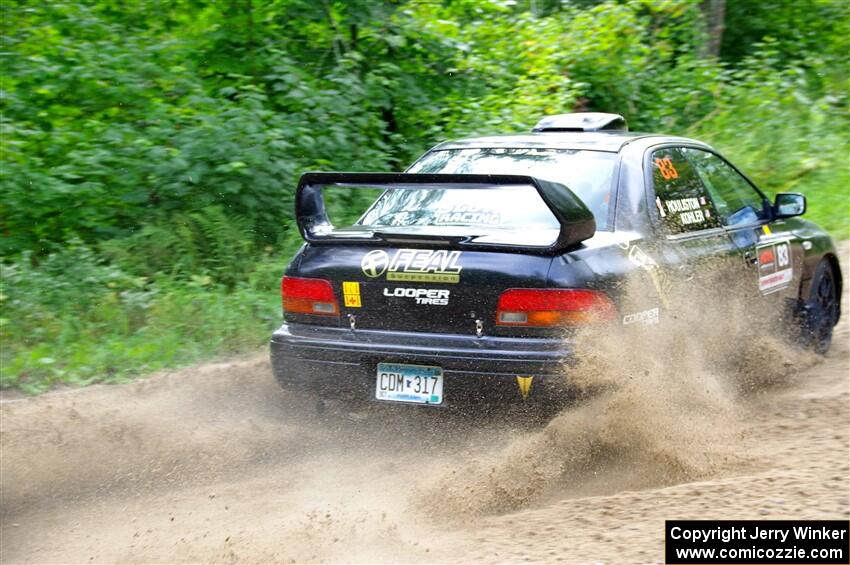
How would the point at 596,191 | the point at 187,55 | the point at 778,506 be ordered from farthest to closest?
1. the point at 187,55
2. the point at 596,191
3. the point at 778,506

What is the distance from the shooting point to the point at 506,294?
443 cm

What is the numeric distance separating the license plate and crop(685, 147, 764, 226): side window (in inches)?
90.9

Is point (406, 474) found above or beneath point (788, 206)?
beneath

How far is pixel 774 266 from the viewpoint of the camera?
6180 millimetres

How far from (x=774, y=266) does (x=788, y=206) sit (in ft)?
1.46

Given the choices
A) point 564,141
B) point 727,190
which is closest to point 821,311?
point 727,190

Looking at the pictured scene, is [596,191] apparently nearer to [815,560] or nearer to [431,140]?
[815,560]

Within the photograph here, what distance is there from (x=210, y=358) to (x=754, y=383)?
3472 mm

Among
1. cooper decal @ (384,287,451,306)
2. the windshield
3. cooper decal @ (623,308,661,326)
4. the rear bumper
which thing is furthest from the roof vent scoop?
the rear bumper

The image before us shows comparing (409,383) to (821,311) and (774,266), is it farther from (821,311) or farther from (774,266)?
(821,311)

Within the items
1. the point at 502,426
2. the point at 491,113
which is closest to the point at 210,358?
the point at 502,426

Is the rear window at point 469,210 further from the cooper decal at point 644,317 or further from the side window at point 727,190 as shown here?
the side window at point 727,190

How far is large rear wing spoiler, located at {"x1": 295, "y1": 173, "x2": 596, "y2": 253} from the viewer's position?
429 centimetres

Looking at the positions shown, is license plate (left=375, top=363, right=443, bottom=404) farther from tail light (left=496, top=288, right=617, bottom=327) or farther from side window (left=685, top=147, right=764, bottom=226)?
side window (left=685, top=147, right=764, bottom=226)
